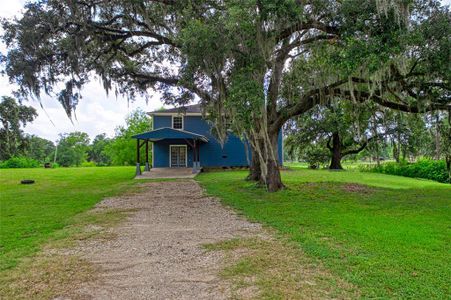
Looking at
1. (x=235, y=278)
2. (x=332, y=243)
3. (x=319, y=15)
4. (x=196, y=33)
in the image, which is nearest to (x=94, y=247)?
(x=235, y=278)

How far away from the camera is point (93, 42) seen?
494 inches

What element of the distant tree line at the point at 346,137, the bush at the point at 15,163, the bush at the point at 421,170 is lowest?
the bush at the point at 421,170

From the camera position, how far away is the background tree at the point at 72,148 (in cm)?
5553

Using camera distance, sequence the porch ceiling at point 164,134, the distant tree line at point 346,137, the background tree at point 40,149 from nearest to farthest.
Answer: the porch ceiling at point 164,134
the distant tree line at point 346,137
the background tree at point 40,149

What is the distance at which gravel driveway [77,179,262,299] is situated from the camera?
11.5ft

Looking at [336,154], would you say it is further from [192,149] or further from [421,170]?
[192,149]

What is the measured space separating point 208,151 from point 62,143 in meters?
43.1

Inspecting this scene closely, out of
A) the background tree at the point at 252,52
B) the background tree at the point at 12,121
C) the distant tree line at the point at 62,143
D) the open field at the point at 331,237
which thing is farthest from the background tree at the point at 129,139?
the open field at the point at 331,237

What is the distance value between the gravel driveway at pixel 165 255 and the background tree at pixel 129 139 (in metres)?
31.5

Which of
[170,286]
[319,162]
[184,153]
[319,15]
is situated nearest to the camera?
[170,286]

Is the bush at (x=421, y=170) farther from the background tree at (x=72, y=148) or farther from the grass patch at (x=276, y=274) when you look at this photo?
the background tree at (x=72, y=148)

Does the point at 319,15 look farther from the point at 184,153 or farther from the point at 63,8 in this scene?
the point at 184,153

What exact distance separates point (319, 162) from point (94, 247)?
81.3 ft

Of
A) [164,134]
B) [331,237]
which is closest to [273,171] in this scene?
[331,237]
